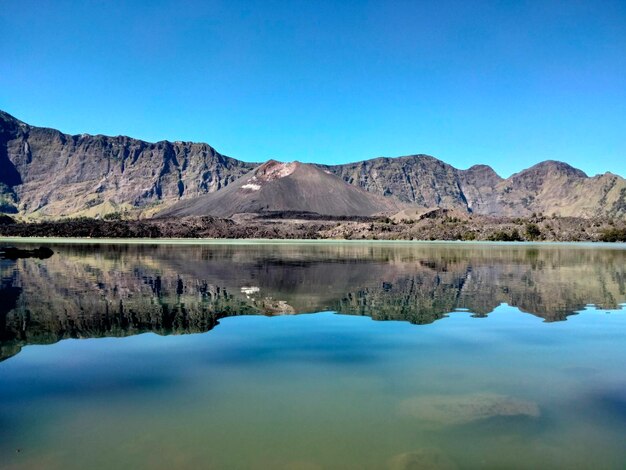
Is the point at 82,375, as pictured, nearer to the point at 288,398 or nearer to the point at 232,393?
the point at 232,393

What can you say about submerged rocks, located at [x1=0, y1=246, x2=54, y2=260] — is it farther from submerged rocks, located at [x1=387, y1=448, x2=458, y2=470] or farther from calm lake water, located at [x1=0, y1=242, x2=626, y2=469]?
submerged rocks, located at [x1=387, y1=448, x2=458, y2=470]

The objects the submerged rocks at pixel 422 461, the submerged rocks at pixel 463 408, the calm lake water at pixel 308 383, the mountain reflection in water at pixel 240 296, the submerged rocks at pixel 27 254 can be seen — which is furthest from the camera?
the submerged rocks at pixel 27 254

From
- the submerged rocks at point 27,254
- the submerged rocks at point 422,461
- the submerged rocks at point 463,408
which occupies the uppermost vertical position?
the submerged rocks at point 463,408

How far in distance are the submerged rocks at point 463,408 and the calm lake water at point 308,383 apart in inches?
1.9

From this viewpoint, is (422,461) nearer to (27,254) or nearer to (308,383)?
(308,383)

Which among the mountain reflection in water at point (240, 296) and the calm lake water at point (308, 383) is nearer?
the calm lake water at point (308, 383)

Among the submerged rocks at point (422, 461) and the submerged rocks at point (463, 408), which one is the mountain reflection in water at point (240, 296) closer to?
the submerged rocks at point (463, 408)

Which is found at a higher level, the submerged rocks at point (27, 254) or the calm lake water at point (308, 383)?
the calm lake water at point (308, 383)

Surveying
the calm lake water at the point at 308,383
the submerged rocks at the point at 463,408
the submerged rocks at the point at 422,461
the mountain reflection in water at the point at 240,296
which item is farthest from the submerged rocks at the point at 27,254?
the submerged rocks at the point at 422,461

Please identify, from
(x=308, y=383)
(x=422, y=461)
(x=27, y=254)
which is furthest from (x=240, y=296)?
(x=27, y=254)

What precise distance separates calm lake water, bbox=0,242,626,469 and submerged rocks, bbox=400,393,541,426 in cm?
5

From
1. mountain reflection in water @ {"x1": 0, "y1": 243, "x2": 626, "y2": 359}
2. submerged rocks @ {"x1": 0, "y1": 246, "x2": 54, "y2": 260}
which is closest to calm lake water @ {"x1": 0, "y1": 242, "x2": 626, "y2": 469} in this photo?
mountain reflection in water @ {"x1": 0, "y1": 243, "x2": 626, "y2": 359}

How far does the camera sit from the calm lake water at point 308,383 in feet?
28.5

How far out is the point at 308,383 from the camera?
1230cm
